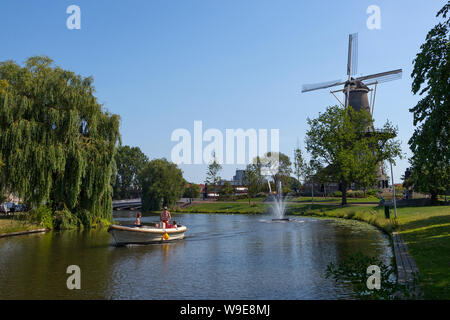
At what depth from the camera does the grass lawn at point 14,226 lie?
90.1 feet

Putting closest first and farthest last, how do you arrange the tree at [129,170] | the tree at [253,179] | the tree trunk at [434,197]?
the tree trunk at [434,197], the tree at [253,179], the tree at [129,170]

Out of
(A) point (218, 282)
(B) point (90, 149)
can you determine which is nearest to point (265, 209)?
(B) point (90, 149)

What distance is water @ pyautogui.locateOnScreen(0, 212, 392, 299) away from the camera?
11805 mm

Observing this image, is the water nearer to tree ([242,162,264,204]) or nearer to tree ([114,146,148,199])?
tree ([242,162,264,204])

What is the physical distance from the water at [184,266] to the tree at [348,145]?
2505cm

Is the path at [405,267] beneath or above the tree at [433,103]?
beneath

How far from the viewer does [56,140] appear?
94.3 ft

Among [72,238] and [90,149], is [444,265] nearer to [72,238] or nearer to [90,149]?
[72,238]

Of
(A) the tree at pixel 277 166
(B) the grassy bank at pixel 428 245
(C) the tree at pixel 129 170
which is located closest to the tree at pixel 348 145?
(B) the grassy bank at pixel 428 245

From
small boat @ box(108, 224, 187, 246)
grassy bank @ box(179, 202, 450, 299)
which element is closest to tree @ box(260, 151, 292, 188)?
grassy bank @ box(179, 202, 450, 299)

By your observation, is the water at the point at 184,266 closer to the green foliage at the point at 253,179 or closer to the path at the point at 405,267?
the path at the point at 405,267

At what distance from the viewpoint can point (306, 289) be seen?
39.0 ft

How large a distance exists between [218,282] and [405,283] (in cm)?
587

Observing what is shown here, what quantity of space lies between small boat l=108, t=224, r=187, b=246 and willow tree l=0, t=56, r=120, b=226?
29.1ft
